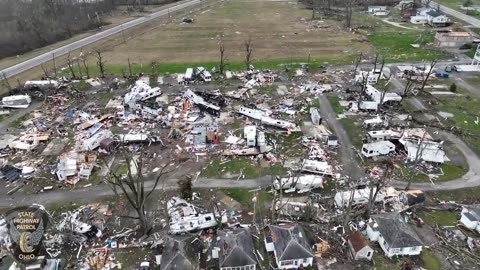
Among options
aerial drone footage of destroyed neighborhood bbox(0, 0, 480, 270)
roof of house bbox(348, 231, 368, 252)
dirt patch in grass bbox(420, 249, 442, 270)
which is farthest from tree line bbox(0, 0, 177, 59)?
dirt patch in grass bbox(420, 249, 442, 270)

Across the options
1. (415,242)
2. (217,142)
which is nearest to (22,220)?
(217,142)

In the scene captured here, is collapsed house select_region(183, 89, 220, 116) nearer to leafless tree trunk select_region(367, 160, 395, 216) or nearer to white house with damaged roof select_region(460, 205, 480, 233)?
leafless tree trunk select_region(367, 160, 395, 216)

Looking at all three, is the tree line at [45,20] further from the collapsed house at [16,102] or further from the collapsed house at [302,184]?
the collapsed house at [302,184]

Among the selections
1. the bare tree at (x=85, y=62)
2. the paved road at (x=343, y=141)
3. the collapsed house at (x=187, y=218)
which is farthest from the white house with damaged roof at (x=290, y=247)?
the bare tree at (x=85, y=62)

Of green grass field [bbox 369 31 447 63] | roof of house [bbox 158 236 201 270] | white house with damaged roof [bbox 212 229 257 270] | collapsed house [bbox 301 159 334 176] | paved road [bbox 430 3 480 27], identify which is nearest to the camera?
roof of house [bbox 158 236 201 270]

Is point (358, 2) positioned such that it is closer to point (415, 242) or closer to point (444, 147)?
point (444, 147)

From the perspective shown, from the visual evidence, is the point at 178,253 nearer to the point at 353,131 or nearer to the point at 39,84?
the point at 353,131
